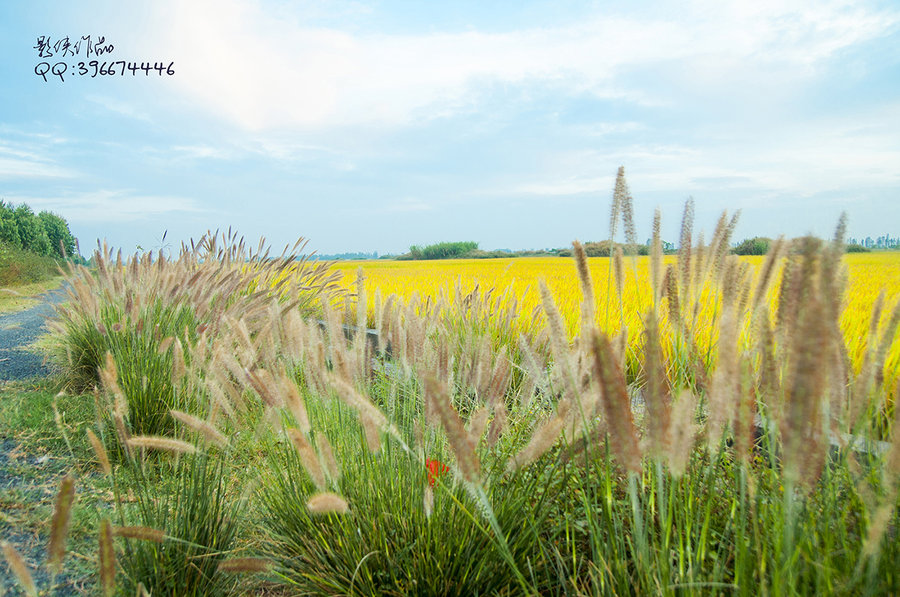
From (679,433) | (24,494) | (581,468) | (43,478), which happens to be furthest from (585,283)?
(43,478)

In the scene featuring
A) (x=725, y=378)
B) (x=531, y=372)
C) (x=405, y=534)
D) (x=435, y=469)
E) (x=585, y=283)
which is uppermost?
(x=585, y=283)

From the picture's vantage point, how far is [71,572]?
1.78 metres

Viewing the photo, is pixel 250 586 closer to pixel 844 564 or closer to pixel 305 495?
pixel 305 495

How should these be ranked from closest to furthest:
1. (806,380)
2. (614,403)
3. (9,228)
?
(806,380)
(614,403)
(9,228)

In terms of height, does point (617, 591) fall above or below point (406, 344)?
below

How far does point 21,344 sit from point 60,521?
6892 mm

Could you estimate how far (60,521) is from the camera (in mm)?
858

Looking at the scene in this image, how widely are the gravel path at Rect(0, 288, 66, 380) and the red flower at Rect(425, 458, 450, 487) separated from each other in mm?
3474

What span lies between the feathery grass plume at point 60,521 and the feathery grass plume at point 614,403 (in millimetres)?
823

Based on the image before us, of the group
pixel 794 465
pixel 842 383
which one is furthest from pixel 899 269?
pixel 794 465

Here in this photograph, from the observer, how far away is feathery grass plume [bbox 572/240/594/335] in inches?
40.9

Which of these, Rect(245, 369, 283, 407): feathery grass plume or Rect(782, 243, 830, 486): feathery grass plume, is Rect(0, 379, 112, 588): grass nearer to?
Rect(245, 369, 283, 407): feathery grass plume

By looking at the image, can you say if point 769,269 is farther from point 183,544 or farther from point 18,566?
point 183,544

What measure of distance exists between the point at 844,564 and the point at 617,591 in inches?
16.5
